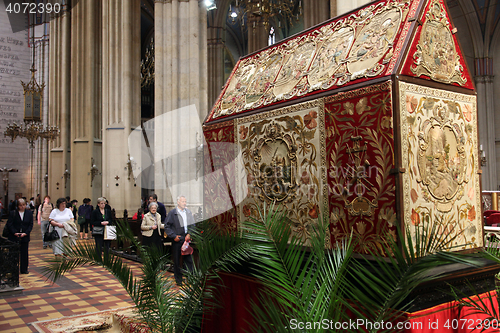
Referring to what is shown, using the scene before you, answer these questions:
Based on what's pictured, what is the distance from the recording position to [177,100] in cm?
1169

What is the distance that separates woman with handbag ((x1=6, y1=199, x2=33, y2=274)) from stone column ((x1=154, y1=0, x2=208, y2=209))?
4.21 meters

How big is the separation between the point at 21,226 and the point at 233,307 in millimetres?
6335

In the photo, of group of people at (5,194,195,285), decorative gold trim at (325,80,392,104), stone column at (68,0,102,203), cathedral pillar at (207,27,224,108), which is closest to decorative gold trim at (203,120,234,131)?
decorative gold trim at (325,80,392,104)

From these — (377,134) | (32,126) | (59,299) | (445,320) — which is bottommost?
(59,299)

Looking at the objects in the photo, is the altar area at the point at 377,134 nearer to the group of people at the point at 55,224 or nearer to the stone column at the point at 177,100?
the group of people at the point at 55,224

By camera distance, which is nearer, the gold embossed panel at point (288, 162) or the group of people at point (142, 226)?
the gold embossed panel at point (288, 162)

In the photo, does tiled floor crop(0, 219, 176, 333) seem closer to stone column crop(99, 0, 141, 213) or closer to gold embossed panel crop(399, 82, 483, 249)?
gold embossed panel crop(399, 82, 483, 249)

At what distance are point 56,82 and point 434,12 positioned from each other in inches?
959

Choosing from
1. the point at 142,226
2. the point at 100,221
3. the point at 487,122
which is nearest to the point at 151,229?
the point at 142,226

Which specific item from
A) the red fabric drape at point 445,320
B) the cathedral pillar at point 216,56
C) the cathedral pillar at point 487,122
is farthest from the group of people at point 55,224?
the cathedral pillar at point 487,122

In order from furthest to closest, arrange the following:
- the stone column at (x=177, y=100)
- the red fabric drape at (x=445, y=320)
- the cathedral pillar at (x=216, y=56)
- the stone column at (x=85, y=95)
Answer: the cathedral pillar at (x=216, y=56)
the stone column at (x=85, y=95)
the stone column at (x=177, y=100)
the red fabric drape at (x=445, y=320)

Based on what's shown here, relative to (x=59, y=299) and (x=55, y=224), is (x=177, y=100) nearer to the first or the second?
(x=55, y=224)

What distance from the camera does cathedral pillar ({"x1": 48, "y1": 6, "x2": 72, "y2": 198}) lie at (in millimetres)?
21578

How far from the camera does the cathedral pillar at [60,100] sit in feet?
70.8
